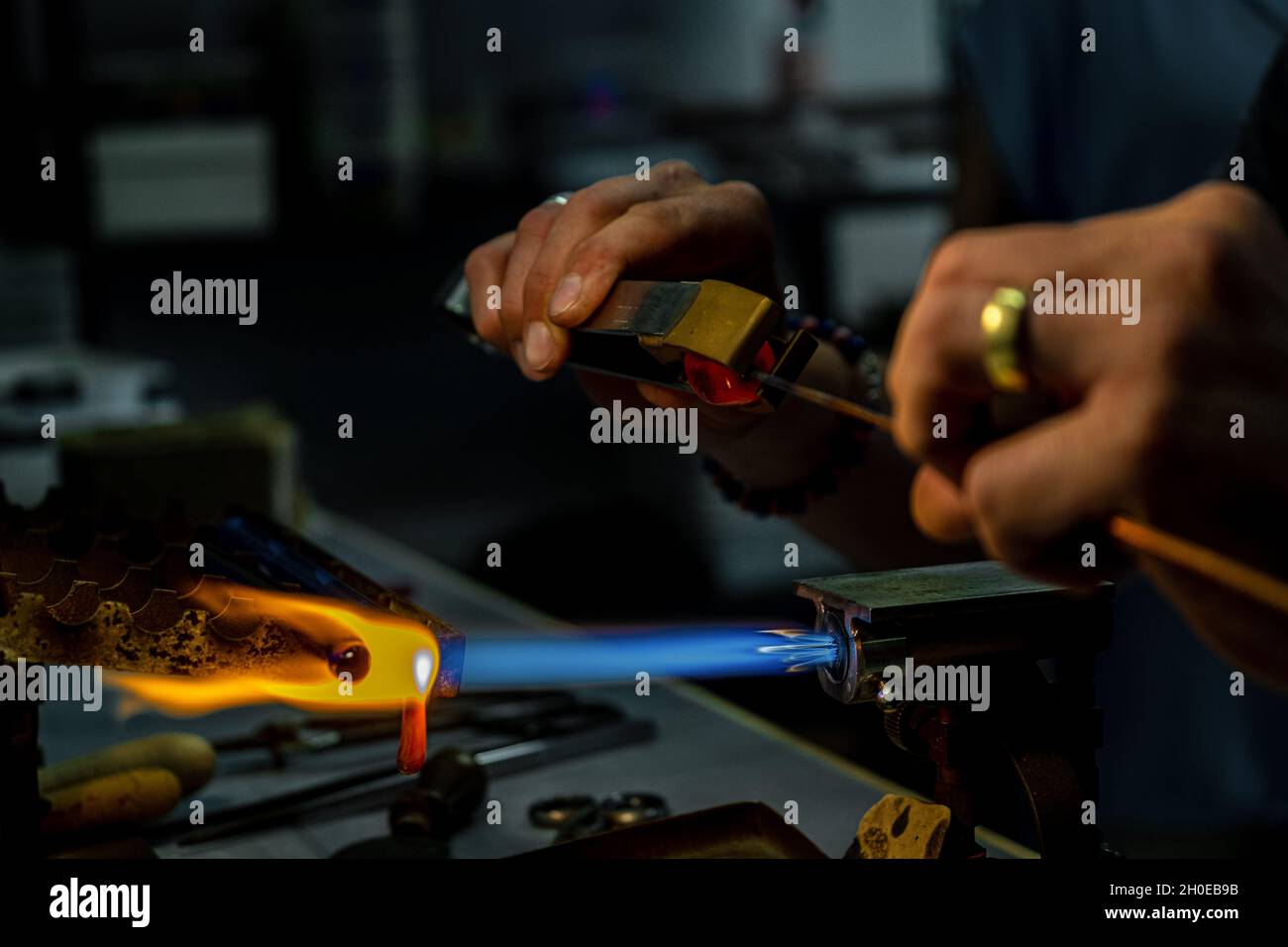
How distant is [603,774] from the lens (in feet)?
3.16

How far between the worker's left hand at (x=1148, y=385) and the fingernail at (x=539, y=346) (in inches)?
12.9

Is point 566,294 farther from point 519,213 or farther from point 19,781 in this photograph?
point 519,213

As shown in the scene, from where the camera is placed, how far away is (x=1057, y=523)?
1.39 ft

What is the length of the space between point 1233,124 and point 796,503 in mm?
999

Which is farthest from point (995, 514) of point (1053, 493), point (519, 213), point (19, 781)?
point (519, 213)

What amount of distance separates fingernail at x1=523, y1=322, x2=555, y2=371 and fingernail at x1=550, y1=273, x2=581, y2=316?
0.02 m

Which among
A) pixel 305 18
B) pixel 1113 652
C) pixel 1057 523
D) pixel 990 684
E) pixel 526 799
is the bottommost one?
pixel 1113 652

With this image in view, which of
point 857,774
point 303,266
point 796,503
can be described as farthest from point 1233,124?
point 303,266

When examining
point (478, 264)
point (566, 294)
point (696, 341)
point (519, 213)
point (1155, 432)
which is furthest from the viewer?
point (519, 213)

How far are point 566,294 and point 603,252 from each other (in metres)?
0.04

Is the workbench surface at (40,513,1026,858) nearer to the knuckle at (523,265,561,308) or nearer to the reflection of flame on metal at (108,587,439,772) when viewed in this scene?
the reflection of flame on metal at (108,587,439,772)

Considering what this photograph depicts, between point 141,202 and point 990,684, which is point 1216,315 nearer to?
point 990,684

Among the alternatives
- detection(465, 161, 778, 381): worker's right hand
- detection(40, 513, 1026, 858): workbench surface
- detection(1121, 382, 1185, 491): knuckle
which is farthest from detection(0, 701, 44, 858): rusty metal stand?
detection(1121, 382, 1185, 491): knuckle

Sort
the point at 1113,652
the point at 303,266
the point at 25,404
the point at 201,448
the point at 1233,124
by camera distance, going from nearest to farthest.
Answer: the point at 201,448 → the point at 1233,124 → the point at 1113,652 → the point at 25,404 → the point at 303,266
